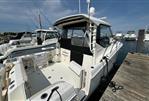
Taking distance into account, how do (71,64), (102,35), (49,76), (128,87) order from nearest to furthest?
(128,87) → (49,76) → (71,64) → (102,35)

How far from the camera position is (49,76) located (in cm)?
357

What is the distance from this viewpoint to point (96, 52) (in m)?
3.38

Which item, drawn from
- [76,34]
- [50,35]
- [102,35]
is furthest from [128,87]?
[50,35]

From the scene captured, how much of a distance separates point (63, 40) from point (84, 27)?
4.27ft

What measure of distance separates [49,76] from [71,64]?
873mm

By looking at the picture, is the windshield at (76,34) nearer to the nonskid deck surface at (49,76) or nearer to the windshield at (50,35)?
the nonskid deck surface at (49,76)

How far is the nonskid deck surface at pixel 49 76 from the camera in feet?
10.1

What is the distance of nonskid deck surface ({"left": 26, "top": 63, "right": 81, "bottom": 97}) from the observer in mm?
3072

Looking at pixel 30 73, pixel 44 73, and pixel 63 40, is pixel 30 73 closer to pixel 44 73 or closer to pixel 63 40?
pixel 44 73

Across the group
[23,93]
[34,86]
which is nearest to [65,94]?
[23,93]

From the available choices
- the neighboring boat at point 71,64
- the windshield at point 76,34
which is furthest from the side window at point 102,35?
the windshield at point 76,34

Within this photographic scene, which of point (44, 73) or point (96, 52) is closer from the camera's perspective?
point (96, 52)

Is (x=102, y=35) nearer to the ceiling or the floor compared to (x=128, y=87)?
nearer to the ceiling

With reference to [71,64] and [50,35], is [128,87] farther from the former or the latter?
[50,35]
